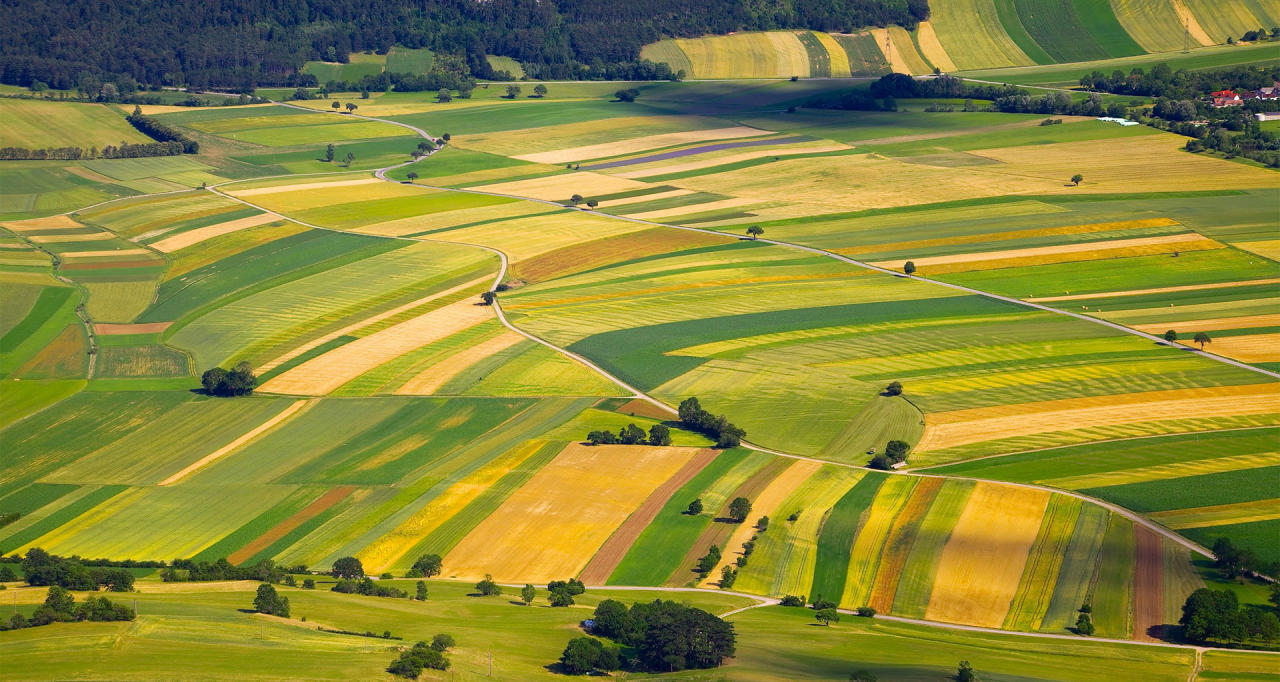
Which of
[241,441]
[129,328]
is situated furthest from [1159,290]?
[129,328]

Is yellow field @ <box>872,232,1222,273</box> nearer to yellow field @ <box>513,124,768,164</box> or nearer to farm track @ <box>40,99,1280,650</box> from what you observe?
farm track @ <box>40,99,1280,650</box>

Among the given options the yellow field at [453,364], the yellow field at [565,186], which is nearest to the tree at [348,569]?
the yellow field at [453,364]

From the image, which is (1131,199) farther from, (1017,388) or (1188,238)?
(1017,388)

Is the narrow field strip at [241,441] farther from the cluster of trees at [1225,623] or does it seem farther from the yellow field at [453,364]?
the cluster of trees at [1225,623]

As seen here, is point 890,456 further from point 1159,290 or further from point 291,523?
point 1159,290

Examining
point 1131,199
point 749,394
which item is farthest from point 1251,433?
point 1131,199
